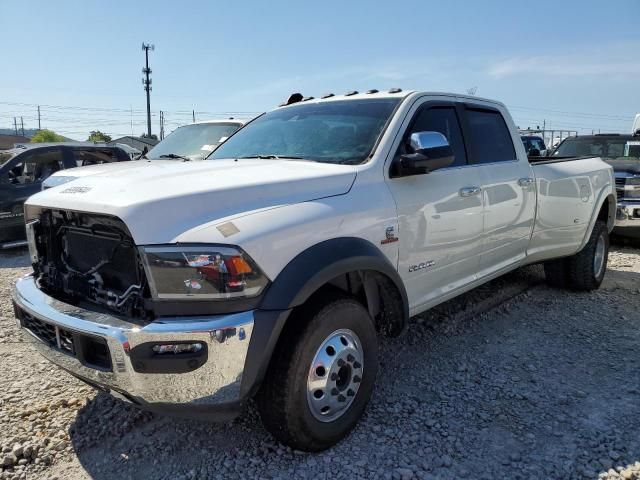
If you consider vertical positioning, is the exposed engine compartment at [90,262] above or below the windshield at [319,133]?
below

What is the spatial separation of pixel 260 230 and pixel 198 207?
30 cm

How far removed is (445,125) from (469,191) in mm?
530

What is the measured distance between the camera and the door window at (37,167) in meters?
8.44

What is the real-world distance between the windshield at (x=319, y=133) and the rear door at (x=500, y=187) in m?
0.95

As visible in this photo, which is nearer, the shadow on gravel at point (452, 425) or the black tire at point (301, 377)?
the black tire at point (301, 377)

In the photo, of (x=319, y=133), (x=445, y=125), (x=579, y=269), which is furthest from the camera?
(x=579, y=269)

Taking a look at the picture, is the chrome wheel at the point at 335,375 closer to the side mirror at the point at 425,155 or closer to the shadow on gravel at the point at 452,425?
the shadow on gravel at the point at 452,425

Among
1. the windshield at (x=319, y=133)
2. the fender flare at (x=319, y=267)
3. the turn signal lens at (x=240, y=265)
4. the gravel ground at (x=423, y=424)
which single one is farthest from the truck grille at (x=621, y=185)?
the turn signal lens at (x=240, y=265)

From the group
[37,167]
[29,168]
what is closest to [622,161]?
[37,167]

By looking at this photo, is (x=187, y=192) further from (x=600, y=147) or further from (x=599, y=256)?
(x=600, y=147)

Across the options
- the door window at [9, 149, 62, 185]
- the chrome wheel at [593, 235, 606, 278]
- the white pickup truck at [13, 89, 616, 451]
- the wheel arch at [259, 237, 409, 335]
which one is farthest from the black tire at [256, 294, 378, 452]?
the door window at [9, 149, 62, 185]

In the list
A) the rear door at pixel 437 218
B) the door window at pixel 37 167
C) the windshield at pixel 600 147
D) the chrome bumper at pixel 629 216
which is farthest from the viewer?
the windshield at pixel 600 147

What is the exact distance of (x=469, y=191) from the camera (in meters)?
3.72

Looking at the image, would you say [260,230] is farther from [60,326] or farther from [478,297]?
[478,297]
